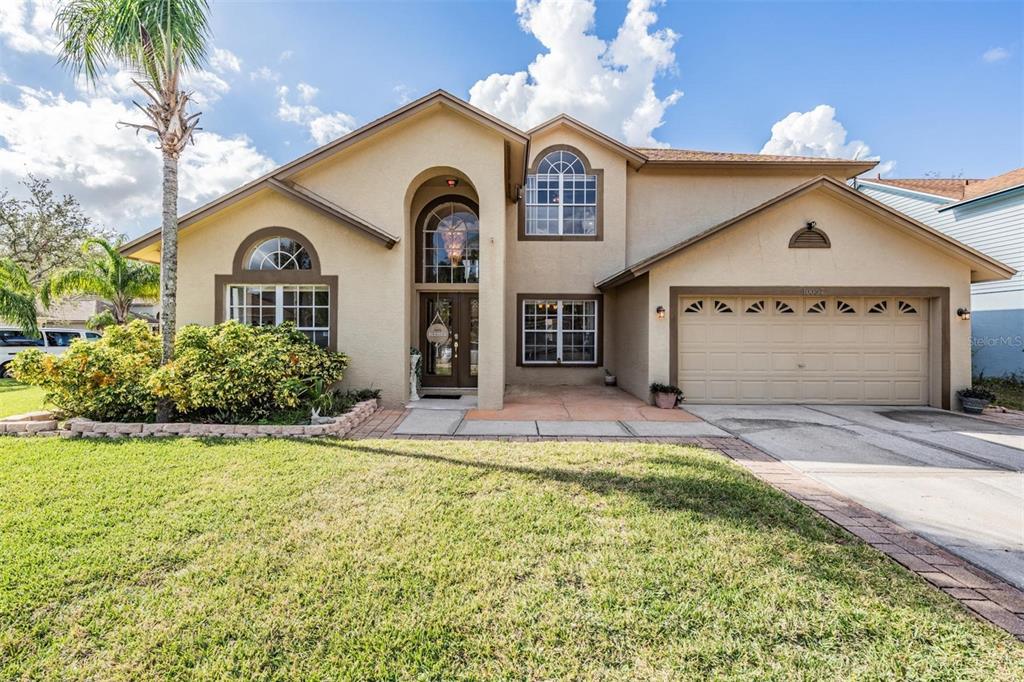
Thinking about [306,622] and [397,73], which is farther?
[397,73]

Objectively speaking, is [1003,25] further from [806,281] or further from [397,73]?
[397,73]

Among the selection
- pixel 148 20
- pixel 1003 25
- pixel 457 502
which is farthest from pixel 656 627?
pixel 1003 25

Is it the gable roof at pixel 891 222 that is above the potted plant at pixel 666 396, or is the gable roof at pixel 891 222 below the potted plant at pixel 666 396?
above

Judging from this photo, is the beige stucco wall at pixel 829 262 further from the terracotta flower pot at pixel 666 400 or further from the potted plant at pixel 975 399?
the terracotta flower pot at pixel 666 400

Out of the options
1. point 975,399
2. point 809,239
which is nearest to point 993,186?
point 975,399

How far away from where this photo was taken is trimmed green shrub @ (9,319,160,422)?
6.78 meters

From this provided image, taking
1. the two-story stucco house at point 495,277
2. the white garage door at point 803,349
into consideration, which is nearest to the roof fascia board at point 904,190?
the two-story stucco house at point 495,277

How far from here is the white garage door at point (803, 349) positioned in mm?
9516

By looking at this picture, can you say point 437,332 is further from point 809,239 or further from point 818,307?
point 818,307

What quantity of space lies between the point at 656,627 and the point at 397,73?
1404 centimetres

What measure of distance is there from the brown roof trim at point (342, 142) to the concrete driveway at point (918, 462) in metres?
7.84

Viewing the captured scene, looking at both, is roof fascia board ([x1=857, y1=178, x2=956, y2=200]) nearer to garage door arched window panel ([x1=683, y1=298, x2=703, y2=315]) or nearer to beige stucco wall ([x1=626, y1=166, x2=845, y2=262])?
beige stucco wall ([x1=626, y1=166, x2=845, y2=262])

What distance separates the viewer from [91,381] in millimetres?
6809

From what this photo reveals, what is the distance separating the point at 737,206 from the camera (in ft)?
43.2
